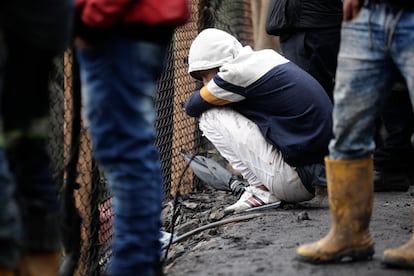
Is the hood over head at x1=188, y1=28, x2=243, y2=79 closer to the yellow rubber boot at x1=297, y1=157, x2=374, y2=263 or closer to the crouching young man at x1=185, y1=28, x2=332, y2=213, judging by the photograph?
the crouching young man at x1=185, y1=28, x2=332, y2=213

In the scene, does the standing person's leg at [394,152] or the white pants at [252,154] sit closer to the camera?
the white pants at [252,154]

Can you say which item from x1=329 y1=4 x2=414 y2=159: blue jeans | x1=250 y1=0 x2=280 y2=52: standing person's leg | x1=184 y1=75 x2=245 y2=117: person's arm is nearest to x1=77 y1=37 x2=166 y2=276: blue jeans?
x1=329 y1=4 x2=414 y2=159: blue jeans

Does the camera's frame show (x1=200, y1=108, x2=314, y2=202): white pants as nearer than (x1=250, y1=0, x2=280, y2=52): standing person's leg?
Yes

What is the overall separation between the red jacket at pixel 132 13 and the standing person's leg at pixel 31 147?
215 millimetres

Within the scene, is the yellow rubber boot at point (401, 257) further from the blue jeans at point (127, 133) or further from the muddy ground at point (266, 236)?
the blue jeans at point (127, 133)

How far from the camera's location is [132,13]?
3.37m

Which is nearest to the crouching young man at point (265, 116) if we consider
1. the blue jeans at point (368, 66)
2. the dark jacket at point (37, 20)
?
the blue jeans at point (368, 66)

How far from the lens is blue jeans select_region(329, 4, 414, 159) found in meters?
3.96

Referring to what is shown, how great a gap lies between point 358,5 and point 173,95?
148 inches

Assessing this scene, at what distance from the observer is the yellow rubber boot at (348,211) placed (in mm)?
4137

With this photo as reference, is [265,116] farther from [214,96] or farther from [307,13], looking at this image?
[307,13]

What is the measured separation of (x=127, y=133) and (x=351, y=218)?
128 centimetres

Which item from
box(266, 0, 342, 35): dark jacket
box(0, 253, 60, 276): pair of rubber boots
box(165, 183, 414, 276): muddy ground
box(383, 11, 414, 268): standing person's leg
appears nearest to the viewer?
box(0, 253, 60, 276): pair of rubber boots

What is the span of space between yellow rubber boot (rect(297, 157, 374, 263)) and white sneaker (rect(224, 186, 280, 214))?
7.11 feet
